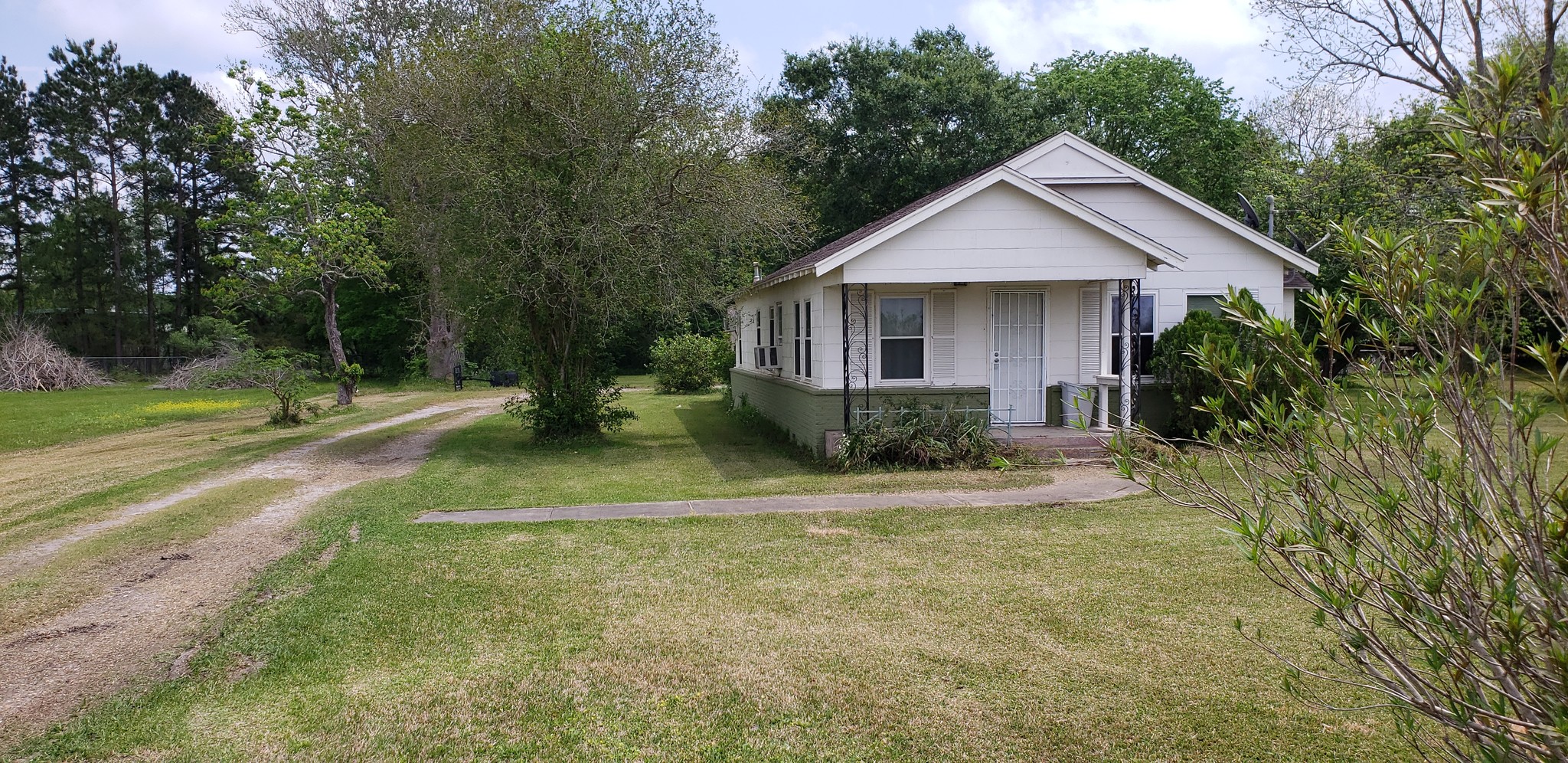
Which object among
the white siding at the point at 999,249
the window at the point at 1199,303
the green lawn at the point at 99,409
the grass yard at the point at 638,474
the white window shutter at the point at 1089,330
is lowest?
the grass yard at the point at 638,474

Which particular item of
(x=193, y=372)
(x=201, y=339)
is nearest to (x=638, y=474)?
(x=193, y=372)

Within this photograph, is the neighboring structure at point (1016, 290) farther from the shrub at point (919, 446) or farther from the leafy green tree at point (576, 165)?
the leafy green tree at point (576, 165)

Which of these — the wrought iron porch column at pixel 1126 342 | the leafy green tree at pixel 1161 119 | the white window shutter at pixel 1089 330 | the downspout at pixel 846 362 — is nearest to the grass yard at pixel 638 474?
the downspout at pixel 846 362

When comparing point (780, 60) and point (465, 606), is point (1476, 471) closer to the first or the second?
point (465, 606)

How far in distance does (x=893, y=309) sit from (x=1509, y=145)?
10734 millimetres

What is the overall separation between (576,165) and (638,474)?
4.77 metres

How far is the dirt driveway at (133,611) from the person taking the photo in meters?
5.05

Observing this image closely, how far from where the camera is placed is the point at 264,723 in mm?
4629

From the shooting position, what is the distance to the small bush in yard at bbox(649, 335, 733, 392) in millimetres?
30438

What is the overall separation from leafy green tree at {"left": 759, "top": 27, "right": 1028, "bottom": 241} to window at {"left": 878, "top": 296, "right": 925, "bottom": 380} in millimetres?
14446

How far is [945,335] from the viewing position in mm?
13750

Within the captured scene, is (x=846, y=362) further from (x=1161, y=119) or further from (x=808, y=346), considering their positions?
(x=1161, y=119)

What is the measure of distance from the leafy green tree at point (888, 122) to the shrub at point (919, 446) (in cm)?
1590

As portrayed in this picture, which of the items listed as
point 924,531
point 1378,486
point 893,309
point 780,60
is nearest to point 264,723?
point 1378,486
